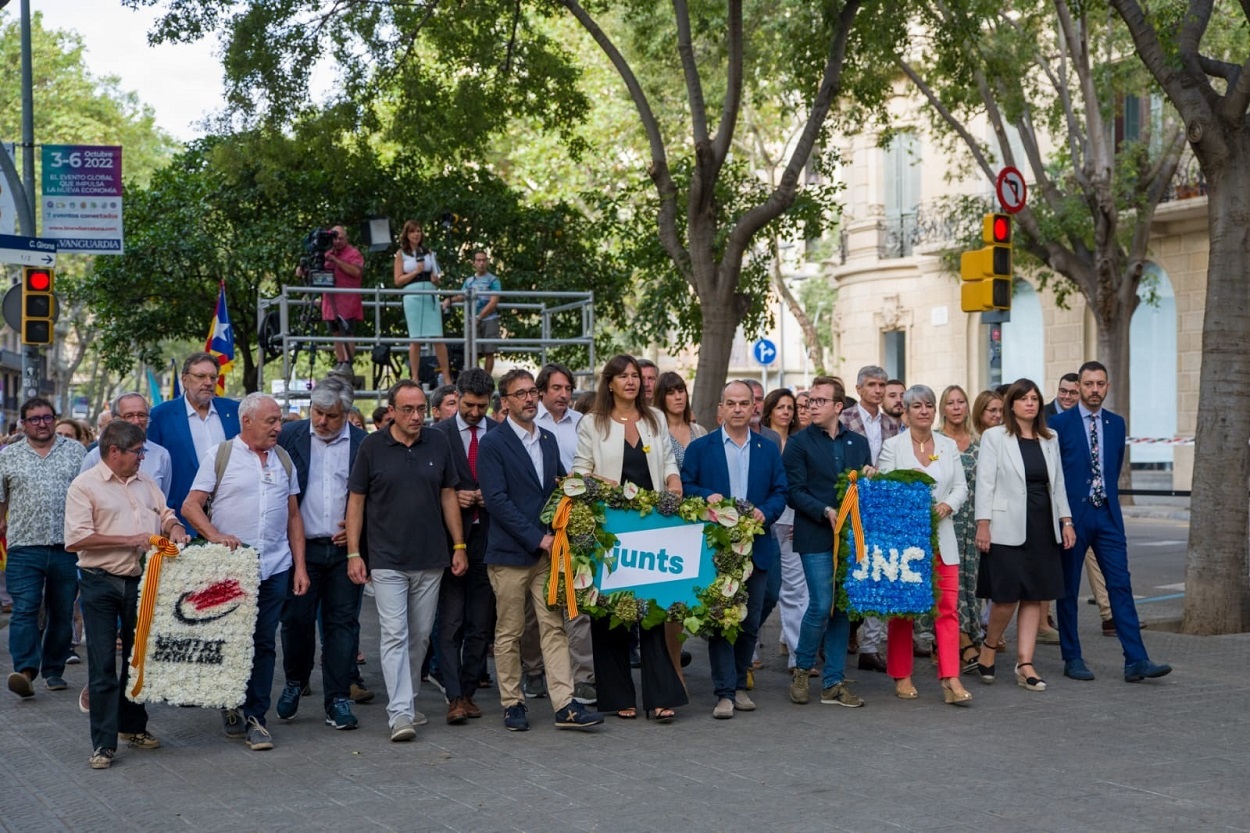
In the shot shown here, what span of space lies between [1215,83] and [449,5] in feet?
41.4

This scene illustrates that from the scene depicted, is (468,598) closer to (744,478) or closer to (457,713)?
(457,713)

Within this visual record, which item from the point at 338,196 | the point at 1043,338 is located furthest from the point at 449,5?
the point at 1043,338

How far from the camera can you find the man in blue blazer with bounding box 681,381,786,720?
362 inches

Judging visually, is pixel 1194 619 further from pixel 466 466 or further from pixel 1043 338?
pixel 1043 338

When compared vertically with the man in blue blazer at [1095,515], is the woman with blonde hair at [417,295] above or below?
above

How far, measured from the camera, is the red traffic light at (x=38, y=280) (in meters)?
17.7

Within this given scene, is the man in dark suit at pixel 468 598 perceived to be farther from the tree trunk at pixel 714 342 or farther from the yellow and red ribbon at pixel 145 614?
the tree trunk at pixel 714 342

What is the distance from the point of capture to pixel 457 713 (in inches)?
349

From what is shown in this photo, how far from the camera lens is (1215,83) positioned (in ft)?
80.2

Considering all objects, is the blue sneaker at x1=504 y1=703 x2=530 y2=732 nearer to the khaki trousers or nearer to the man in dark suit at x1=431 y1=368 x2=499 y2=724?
the khaki trousers

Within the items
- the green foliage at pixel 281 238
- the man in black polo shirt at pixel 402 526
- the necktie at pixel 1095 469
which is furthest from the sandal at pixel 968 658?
the green foliage at pixel 281 238

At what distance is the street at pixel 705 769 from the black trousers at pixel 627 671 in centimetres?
18

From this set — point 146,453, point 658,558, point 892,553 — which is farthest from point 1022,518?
point 146,453

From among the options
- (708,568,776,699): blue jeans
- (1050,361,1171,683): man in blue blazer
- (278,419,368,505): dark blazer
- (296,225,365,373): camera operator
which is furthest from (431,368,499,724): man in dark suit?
(296,225,365,373): camera operator
